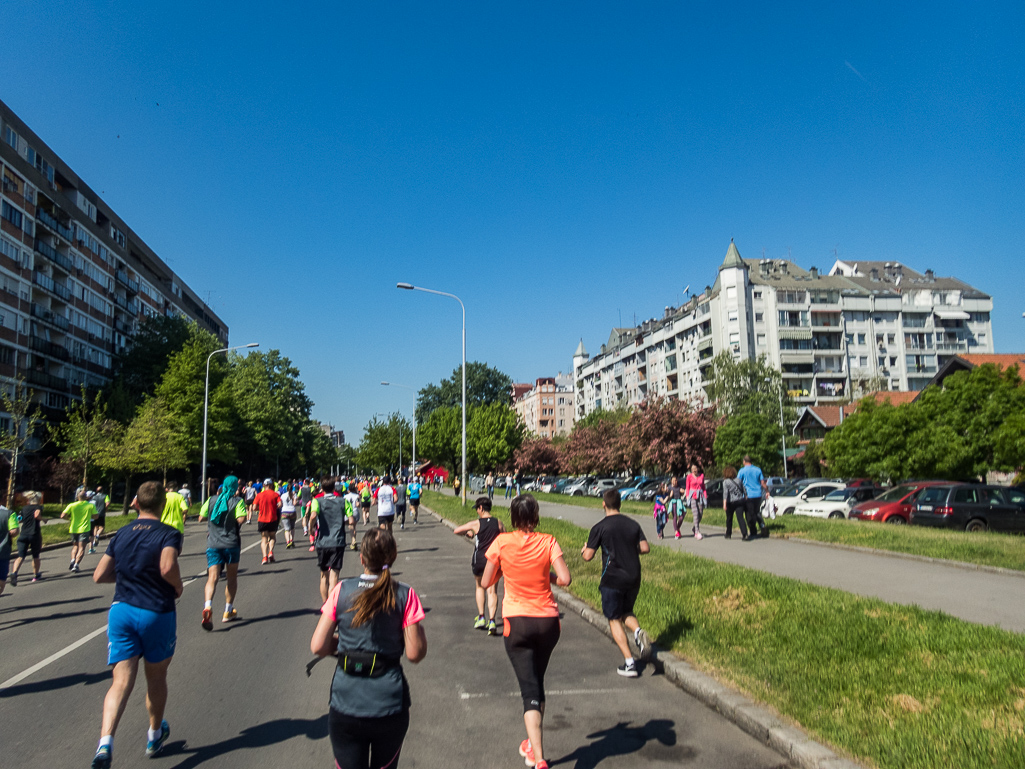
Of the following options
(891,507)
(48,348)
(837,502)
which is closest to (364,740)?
(891,507)

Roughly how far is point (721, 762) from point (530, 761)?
3.99 ft

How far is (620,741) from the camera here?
5.08 metres

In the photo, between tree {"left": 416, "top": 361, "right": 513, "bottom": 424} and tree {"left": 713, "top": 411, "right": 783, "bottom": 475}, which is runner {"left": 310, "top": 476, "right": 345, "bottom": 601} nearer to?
tree {"left": 713, "top": 411, "right": 783, "bottom": 475}

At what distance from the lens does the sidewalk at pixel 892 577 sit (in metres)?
8.93

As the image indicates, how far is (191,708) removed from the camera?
5.87 m

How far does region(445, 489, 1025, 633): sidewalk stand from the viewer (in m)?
8.93

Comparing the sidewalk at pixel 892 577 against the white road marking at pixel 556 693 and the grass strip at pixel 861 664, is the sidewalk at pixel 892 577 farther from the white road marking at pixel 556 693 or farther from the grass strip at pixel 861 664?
the white road marking at pixel 556 693

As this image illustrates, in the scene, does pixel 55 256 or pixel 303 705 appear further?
pixel 55 256

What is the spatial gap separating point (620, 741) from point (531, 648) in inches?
40.2

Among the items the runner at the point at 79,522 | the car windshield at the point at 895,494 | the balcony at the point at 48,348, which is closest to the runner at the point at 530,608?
the runner at the point at 79,522

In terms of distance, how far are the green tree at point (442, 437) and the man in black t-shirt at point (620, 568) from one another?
67045 millimetres

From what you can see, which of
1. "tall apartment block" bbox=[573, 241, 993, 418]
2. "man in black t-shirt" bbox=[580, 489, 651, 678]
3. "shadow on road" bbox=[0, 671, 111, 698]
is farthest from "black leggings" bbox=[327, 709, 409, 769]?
"tall apartment block" bbox=[573, 241, 993, 418]

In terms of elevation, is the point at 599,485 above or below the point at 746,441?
below

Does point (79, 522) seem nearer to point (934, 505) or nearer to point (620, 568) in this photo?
point (620, 568)
